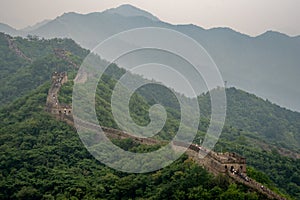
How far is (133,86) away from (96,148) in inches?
1381

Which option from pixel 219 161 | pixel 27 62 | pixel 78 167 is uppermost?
pixel 27 62

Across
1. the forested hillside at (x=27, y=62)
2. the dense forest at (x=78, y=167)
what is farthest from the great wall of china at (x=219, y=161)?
the forested hillside at (x=27, y=62)

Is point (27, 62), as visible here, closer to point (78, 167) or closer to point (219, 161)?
point (78, 167)

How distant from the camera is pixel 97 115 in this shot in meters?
35.5

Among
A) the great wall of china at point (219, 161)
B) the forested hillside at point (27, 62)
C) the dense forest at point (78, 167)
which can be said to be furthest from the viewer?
the forested hillside at point (27, 62)

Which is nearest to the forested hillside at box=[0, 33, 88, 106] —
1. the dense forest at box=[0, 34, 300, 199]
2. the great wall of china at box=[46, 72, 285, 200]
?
the dense forest at box=[0, 34, 300, 199]

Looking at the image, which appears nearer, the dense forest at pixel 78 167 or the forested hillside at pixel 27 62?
the dense forest at pixel 78 167

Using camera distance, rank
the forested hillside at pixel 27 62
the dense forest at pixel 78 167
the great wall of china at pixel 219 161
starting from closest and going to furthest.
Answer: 1. the great wall of china at pixel 219 161
2. the dense forest at pixel 78 167
3. the forested hillside at pixel 27 62

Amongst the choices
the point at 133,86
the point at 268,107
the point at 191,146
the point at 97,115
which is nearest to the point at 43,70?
the point at 133,86

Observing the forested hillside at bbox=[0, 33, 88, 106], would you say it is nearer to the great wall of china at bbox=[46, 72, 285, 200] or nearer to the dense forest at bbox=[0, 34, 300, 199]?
the dense forest at bbox=[0, 34, 300, 199]

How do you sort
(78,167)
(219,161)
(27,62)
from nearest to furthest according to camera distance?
(219,161) < (78,167) < (27,62)

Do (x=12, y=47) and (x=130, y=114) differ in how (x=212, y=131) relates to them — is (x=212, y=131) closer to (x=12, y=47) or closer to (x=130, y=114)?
(x=130, y=114)

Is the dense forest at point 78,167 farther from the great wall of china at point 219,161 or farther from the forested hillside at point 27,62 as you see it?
the great wall of china at point 219,161

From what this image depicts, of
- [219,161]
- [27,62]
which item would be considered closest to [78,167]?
[219,161]
